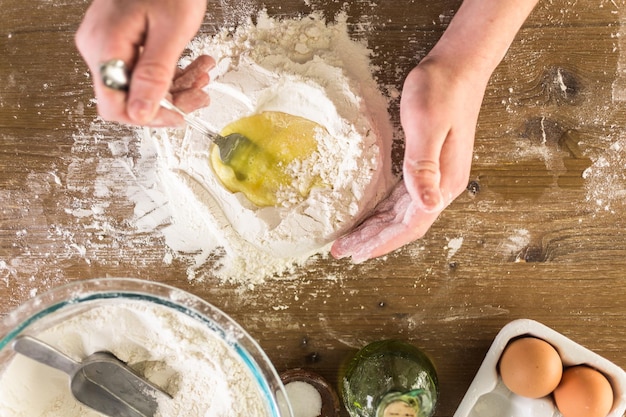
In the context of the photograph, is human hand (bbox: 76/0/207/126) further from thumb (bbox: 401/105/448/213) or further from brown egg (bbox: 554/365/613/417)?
brown egg (bbox: 554/365/613/417)

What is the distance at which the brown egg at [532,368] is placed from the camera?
0.99 m

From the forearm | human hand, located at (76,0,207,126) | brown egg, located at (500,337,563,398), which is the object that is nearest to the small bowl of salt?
brown egg, located at (500,337,563,398)

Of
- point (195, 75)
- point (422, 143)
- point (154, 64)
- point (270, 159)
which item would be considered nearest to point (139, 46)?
point (154, 64)

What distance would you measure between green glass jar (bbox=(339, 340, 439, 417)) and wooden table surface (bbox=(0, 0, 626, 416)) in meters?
0.07

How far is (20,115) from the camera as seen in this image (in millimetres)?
1110

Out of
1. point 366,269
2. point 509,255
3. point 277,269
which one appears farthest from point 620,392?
point 277,269

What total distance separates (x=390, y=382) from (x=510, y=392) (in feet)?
0.91

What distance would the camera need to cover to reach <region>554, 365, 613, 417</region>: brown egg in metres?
0.98

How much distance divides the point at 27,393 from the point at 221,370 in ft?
1.15

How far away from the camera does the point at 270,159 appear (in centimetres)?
107

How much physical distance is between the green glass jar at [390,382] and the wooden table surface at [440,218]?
→ 7cm

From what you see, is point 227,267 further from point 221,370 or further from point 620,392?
point 620,392

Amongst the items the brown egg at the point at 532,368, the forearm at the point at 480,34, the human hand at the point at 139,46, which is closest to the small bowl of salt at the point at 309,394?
the brown egg at the point at 532,368

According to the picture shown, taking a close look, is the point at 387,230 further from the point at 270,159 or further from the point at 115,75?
the point at 115,75
